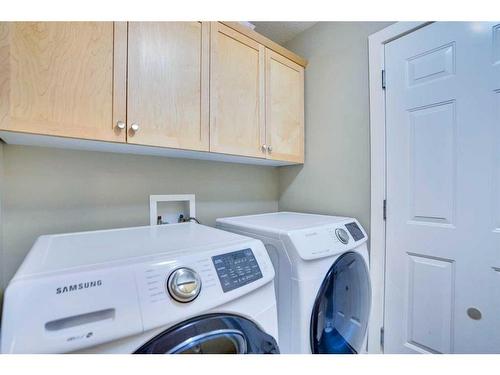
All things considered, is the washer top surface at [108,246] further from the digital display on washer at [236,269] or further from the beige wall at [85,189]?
the beige wall at [85,189]

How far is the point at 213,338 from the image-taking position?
62 centimetres

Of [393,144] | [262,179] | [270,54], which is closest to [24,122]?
[270,54]

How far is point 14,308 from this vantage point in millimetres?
448

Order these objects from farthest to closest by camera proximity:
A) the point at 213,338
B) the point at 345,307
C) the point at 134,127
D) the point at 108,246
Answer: the point at 345,307
the point at 134,127
the point at 108,246
the point at 213,338

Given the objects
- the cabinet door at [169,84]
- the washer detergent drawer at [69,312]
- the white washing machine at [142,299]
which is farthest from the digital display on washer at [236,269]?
the cabinet door at [169,84]

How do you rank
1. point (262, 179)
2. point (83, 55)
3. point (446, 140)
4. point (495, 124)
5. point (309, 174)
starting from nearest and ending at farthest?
point (83, 55) < point (495, 124) < point (446, 140) < point (309, 174) < point (262, 179)

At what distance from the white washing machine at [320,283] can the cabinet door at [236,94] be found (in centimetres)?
44

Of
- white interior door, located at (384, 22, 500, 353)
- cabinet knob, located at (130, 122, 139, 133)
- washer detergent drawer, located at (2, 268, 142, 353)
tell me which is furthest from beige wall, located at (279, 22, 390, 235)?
washer detergent drawer, located at (2, 268, 142, 353)

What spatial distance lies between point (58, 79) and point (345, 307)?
63.6 inches

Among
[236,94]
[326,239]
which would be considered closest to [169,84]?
[236,94]

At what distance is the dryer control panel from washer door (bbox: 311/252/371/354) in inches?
2.5

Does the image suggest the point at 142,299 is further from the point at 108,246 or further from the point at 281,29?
the point at 281,29
